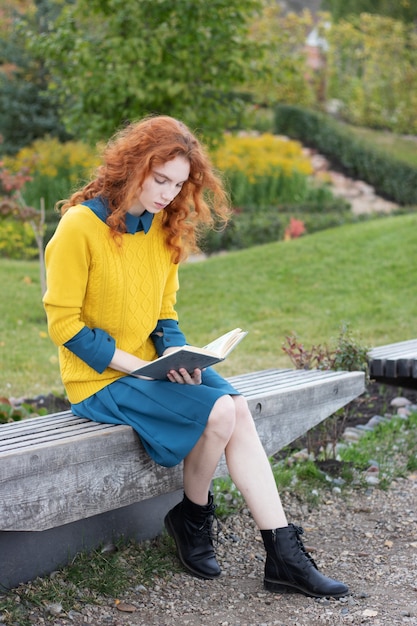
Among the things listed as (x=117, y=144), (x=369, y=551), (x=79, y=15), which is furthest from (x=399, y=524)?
(x=79, y=15)

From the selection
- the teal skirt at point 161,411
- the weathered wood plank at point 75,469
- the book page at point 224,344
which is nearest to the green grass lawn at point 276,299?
the weathered wood plank at point 75,469

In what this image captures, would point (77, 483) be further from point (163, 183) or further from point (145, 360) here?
point (163, 183)

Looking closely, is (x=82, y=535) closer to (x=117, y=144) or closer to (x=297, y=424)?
(x=297, y=424)

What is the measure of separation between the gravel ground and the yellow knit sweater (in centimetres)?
69

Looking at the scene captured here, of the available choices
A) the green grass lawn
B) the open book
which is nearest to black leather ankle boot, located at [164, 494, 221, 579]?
the open book

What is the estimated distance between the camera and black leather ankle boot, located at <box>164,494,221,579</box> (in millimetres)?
2926

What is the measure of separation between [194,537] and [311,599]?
432 mm

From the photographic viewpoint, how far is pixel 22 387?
210 inches

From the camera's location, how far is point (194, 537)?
2941mm

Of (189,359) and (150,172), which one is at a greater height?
(150,172)

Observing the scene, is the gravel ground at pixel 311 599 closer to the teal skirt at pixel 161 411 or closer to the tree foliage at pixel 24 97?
the teal skirt at pixel 161 411

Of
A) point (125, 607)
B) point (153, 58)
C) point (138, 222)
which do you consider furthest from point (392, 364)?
point (153, 58)

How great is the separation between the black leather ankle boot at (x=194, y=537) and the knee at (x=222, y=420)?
1.03 ft

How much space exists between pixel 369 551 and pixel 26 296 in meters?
5.08
